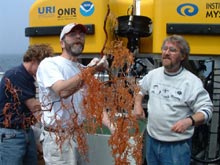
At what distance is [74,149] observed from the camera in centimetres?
216

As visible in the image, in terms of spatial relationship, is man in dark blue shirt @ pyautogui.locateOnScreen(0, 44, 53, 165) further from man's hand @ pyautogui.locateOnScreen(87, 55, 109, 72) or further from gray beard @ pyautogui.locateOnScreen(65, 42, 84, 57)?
man's hand @ pyautogui.locateOnScreen(87, 55, 109, 72)

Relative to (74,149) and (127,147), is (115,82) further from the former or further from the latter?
(74,149)

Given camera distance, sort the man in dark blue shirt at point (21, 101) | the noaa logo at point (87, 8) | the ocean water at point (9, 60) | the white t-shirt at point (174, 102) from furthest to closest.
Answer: the ocean water at point (9, 60)
the noaa logo at point (87, 8)
the man in dark blue shirt at point (21, 101)
the white t-shirt at point (174, 102)

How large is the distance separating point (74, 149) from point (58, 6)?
1246mm

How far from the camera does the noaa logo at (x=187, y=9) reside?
8.61 feet

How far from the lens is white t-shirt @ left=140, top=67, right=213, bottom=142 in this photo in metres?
2.35

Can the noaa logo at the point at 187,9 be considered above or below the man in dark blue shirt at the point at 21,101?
above

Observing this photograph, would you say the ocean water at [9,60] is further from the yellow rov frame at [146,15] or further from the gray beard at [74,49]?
the gray beard at [74,49]

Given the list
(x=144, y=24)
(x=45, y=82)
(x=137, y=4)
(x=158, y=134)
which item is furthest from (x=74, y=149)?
(x=137, y=4)

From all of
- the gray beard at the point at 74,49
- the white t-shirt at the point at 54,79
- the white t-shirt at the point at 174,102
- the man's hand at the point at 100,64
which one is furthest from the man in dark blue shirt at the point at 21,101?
the man's hand at the point at 100,64

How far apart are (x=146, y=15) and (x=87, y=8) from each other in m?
0.45

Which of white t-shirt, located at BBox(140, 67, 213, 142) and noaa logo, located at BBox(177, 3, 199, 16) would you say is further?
noaa logo, located at BBox(177, 3, 199, 16)

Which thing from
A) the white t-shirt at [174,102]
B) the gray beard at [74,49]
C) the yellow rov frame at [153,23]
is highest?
the yellow rov frame at [153,23]

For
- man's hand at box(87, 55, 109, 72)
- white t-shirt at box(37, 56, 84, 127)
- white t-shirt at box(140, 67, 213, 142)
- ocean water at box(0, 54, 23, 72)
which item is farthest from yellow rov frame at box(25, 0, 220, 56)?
man's hand at box(87, 55, 109, 72)
